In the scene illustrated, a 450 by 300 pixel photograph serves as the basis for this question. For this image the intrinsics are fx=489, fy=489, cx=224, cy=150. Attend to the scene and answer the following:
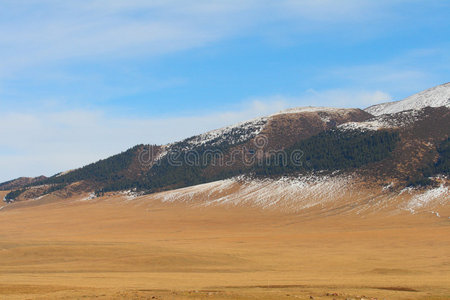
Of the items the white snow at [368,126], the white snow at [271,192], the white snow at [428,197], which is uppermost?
the white snow at [368,126]

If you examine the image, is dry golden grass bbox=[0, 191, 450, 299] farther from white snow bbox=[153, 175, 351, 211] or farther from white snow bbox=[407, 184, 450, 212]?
white snow bbox=[153, 175, 351, 211]

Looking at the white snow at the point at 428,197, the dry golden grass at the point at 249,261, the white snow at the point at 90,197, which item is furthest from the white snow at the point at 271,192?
the white snow at the point at 90,197

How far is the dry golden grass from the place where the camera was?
28062 millimetres

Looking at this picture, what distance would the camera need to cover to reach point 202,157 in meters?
195

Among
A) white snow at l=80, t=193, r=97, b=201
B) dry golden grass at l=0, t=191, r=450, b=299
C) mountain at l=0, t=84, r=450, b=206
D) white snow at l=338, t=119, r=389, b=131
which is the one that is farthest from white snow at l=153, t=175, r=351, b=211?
white snow at l=80, t=193, r=97, b=201

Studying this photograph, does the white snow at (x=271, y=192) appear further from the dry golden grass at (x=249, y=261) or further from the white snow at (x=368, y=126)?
the white snow at (x=368, y=126)

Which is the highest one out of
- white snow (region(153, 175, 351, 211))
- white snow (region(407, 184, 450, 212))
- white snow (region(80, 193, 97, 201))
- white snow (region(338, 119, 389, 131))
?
white snow (region(338, 119, 389, 131))

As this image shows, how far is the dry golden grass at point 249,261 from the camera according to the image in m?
28.1

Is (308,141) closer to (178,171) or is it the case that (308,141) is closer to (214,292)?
(178,171)

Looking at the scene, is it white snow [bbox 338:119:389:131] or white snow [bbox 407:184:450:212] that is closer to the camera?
white snow [bbox 407:184:450:212]

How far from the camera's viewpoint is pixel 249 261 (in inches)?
1866

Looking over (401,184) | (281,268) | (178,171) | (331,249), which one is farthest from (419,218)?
(178,171)

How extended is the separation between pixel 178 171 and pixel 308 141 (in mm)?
52648

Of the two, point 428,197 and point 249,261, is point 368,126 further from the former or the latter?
point 249,261
